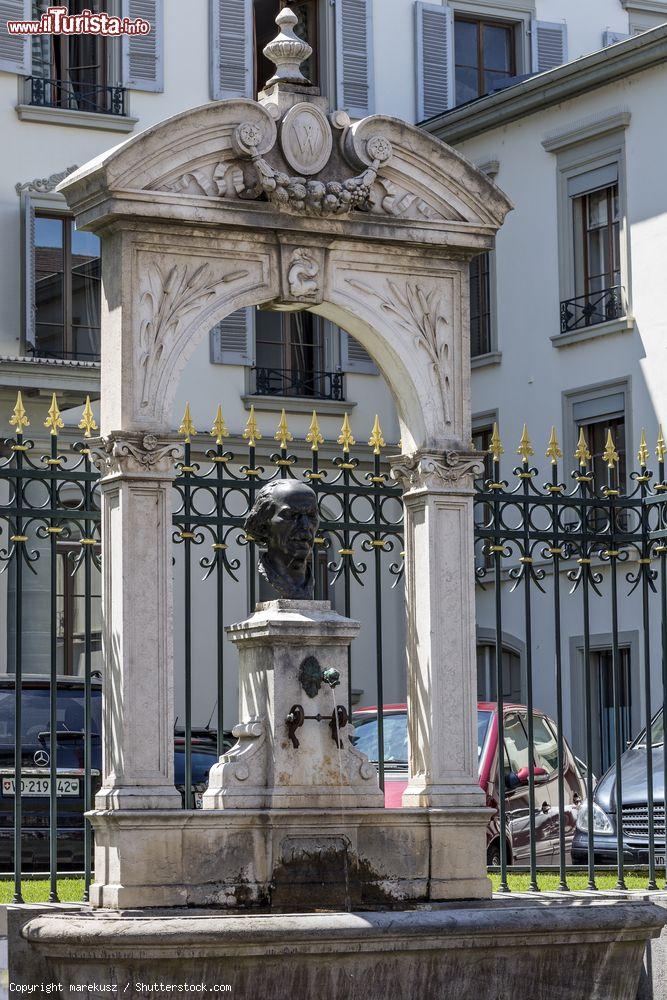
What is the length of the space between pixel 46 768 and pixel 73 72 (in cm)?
1390

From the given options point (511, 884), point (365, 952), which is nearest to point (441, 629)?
point (365, 952)

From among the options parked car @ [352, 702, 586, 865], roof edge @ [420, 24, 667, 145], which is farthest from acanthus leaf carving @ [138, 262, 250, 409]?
roof edge @ [420, 24, 667, 145]

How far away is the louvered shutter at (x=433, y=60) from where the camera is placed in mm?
25219

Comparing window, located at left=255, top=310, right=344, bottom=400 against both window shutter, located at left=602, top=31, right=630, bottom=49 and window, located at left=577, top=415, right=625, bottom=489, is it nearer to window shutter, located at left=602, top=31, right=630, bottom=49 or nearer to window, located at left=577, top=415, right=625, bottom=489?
window, located at left=577, top=415, right=625, bottom=489

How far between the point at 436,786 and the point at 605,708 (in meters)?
13.0

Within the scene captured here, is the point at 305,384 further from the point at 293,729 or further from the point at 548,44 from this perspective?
the point at 293,729

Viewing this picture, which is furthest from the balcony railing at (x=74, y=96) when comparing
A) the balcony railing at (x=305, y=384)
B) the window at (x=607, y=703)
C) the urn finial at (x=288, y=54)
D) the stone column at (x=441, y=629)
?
the stone column at (x=441, y=629)

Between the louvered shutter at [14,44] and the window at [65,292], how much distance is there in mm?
1701

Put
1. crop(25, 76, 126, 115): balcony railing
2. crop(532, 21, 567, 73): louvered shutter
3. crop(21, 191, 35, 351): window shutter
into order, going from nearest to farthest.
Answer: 1. crop(21, 191, 35, 351): window shutter
2. crop(25, 76, 126, 115): balcony railing
3. crop(532, 21, 567, 73): louvered shutter

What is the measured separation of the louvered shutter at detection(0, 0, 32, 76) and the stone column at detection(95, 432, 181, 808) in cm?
1460

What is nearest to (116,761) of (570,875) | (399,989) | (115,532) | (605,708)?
(115,532)

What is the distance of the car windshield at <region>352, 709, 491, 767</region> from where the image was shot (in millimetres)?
13281

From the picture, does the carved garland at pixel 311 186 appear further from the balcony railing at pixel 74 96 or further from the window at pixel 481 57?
the window at pixel 481 57

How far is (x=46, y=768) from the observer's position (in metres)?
10.9
